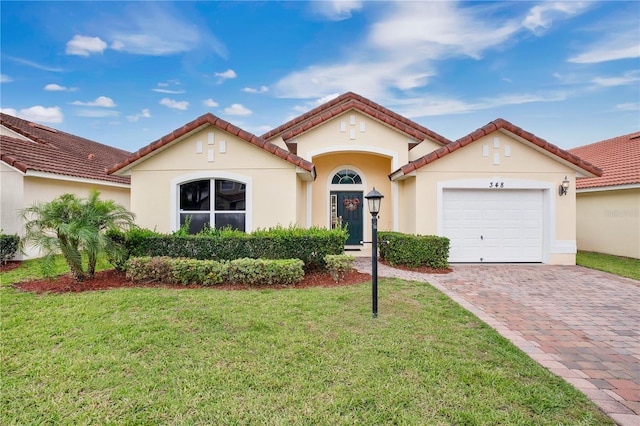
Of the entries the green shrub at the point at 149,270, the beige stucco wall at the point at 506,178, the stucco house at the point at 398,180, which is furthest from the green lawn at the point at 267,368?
the beige stucco wall at the point at 506,178

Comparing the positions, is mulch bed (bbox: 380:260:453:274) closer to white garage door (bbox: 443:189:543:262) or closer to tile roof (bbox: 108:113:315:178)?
white garage door (bbox: 443:189:543:262)

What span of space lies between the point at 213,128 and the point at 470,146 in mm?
8997

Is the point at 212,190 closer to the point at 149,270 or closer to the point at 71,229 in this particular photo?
the point at 149,270

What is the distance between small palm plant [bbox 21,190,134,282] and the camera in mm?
6773

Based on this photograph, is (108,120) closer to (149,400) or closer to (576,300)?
(149,400)

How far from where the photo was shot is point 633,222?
39.0 feet

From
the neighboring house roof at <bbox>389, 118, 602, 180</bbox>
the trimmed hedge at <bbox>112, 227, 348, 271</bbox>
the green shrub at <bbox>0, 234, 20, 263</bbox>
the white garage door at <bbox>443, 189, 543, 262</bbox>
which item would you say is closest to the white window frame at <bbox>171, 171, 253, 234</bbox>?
the trimmed hedge at <bbox>112, 227, 348, 271</bbox>

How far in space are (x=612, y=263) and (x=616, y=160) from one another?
6831 millimetres

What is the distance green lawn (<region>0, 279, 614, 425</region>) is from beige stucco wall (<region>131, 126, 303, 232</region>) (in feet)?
15.0

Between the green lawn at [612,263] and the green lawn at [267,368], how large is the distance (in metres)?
7.76

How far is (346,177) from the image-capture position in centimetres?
1327

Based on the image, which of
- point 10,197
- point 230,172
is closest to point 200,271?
point 230,172

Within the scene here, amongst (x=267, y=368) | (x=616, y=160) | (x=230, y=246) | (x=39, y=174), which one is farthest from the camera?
(x=616, y=160)

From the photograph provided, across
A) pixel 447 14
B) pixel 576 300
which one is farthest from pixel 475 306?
pixel 447 14
